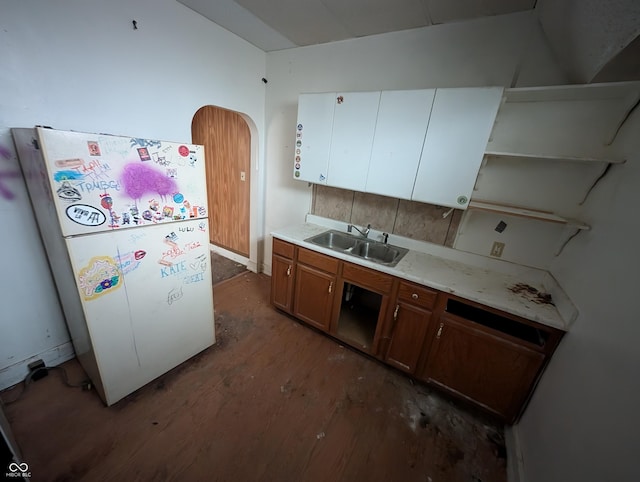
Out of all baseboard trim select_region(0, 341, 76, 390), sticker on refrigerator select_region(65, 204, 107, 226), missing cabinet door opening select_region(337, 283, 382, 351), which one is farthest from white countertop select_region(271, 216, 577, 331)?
baseboard trim select_region(0, 341, 76, 390)

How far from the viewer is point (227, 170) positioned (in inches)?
130

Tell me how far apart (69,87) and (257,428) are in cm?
234

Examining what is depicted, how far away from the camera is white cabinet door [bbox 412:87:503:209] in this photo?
1.47 metres

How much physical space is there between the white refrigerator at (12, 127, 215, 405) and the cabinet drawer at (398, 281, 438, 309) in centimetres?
143

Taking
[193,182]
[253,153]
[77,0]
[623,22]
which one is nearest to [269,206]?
[253,153]

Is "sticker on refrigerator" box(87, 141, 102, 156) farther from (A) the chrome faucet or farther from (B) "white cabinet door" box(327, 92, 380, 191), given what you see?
(A) the chrome faucet

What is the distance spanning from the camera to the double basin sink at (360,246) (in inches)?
83.5

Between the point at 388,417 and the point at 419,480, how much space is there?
33 cm

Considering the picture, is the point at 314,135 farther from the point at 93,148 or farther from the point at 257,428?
the point at 257,428

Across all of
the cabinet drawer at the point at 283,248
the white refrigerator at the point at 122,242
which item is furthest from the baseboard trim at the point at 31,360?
the cabinet drawer at the point at 283,248

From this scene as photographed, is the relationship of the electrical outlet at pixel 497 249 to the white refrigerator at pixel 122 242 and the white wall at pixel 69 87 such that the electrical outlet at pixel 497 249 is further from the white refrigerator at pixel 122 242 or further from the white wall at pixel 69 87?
the white wall at pixel 69 87

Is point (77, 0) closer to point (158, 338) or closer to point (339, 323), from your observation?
point (158, 338)

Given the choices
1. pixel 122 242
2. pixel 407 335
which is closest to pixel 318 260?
pixel 407 335

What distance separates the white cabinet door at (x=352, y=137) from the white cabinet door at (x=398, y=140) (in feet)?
0.19
